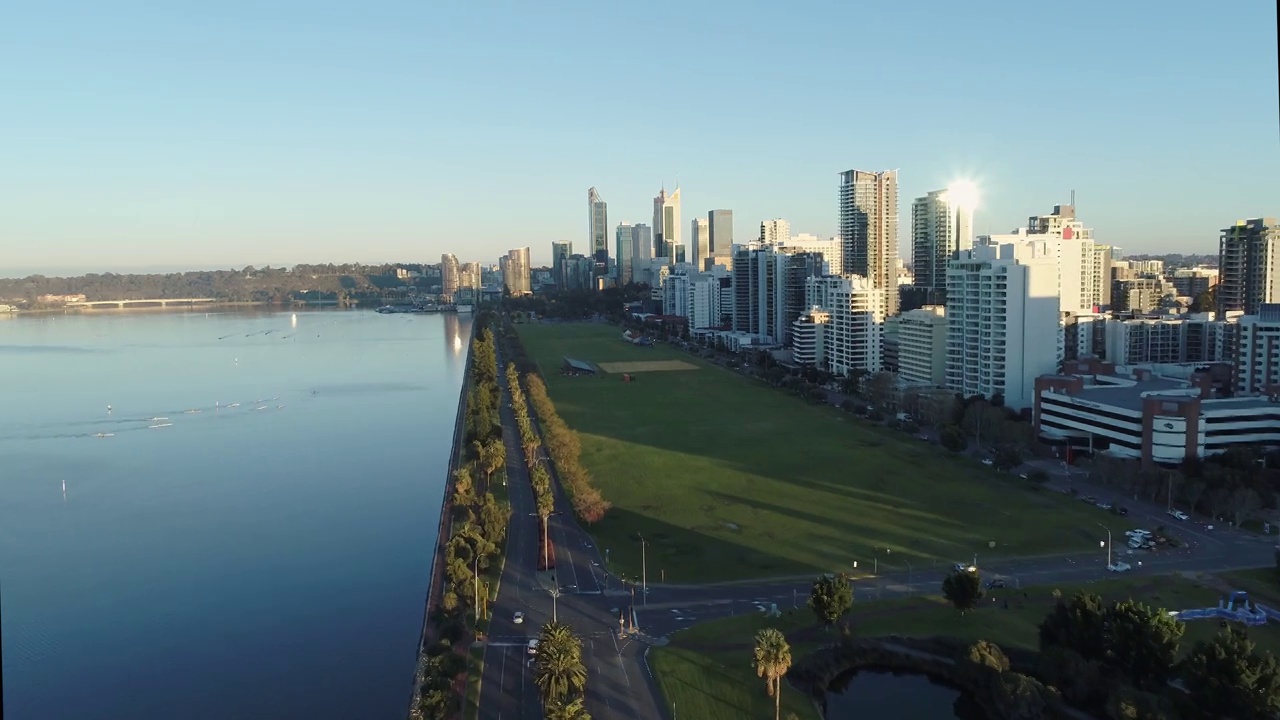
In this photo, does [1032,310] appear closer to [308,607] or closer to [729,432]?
[729,432]

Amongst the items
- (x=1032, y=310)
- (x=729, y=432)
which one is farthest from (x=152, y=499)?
(x=1032, y=310)

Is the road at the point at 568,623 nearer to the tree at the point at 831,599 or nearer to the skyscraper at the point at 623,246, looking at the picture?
the tree at the point at 831,599

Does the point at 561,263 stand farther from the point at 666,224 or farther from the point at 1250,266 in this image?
the point at 1250,266

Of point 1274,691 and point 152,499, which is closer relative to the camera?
point 1274,691

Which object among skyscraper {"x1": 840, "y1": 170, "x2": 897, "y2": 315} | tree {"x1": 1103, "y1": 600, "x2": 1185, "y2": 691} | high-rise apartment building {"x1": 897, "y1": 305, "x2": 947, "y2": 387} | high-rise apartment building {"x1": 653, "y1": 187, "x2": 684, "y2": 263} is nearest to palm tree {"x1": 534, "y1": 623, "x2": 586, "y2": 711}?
tree {"x1": 1103, "y1": 600, "x2": 1185, "y2": 691}

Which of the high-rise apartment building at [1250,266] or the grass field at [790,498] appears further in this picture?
the high-rise apartment building at [1250,266]

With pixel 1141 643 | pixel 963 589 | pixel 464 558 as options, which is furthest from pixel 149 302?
pixel 1141 643

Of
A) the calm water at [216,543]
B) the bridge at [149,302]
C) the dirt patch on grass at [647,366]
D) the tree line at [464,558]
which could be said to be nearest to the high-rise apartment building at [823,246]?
the dirt patch on grass at [647,366]
